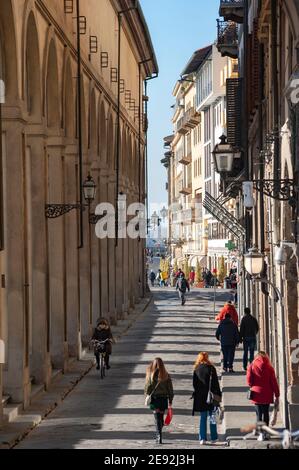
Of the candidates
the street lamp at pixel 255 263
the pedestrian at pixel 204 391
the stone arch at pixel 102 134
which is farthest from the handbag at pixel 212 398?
the stone arch at pixel 102 134


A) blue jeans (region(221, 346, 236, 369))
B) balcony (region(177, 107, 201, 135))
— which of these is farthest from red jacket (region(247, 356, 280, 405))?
balcony (region(177, 107, 201, 135))

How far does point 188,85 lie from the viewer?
132875mm

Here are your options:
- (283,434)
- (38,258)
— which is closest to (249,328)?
(38,258)

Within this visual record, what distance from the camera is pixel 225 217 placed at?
41.4 metres

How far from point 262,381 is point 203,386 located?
81 cm

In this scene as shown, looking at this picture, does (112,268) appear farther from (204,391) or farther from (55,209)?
(204,391)

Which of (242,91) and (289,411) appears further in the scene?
(242,91)

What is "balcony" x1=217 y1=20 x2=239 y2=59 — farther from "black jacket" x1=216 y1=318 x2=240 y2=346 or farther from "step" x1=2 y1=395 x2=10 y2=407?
"step" x1=2 y1=395 x2=10 y2=407

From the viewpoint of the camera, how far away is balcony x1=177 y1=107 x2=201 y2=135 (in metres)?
118

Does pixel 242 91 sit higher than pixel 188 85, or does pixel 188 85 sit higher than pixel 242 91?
pixel 188 85

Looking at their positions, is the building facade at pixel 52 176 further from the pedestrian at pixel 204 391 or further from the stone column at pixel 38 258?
the pedestrian at pixel 204 391
